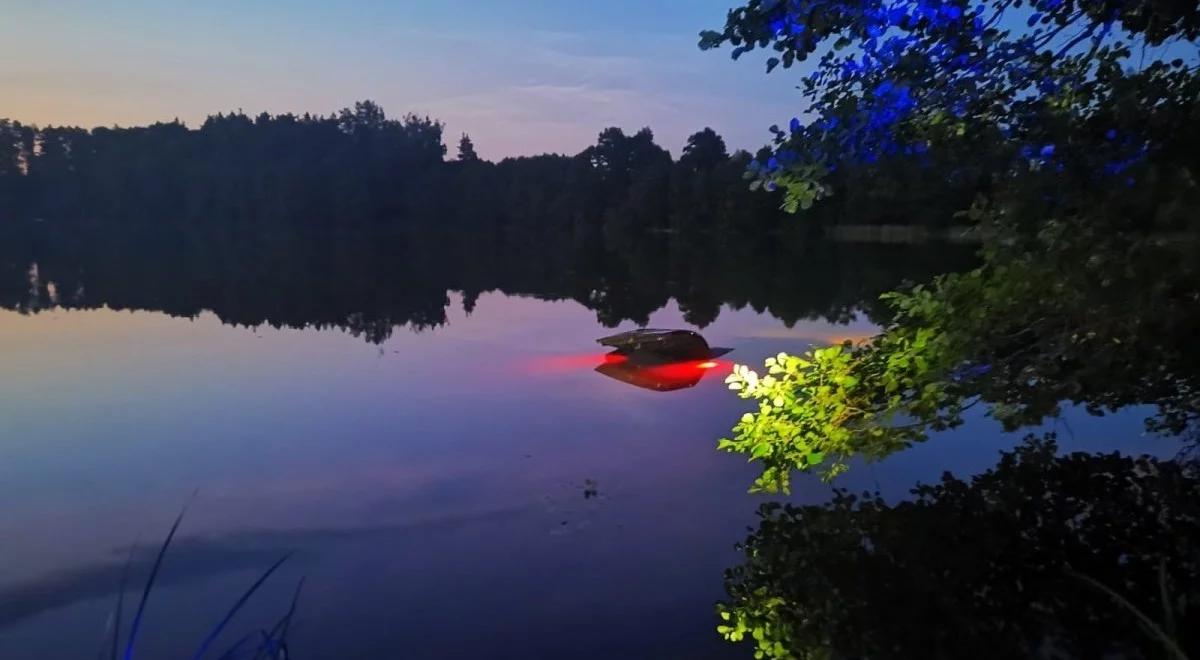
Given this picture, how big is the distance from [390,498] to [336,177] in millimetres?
113495

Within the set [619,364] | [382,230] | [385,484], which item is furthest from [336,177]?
[385,484]

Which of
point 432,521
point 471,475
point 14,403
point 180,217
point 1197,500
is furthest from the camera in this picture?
point 180,217

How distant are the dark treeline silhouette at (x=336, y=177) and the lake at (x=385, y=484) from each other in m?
61.4

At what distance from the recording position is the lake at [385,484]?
644cm

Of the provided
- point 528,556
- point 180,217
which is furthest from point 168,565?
point 180,217

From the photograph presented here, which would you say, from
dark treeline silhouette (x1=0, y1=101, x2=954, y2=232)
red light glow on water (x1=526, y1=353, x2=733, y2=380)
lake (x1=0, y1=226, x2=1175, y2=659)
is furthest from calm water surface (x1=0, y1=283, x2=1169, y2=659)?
dark treeline silhouette (x1=0, y1=101, x2=954, y2=232)

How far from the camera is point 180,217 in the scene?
393 feet

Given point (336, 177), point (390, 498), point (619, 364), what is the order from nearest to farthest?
point (390, 498) < point (619, 364) < point (336, 177)

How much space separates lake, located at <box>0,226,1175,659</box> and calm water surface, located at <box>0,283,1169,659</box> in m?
0.03

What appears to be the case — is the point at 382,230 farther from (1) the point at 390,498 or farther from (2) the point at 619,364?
(1) the point at 390,498

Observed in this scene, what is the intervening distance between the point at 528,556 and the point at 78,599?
362 cm

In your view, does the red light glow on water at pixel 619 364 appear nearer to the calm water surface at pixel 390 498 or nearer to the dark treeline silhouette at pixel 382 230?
the calm water surface at pixel 390 498

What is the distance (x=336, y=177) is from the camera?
115 metres

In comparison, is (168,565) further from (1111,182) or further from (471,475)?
(1111,182)
